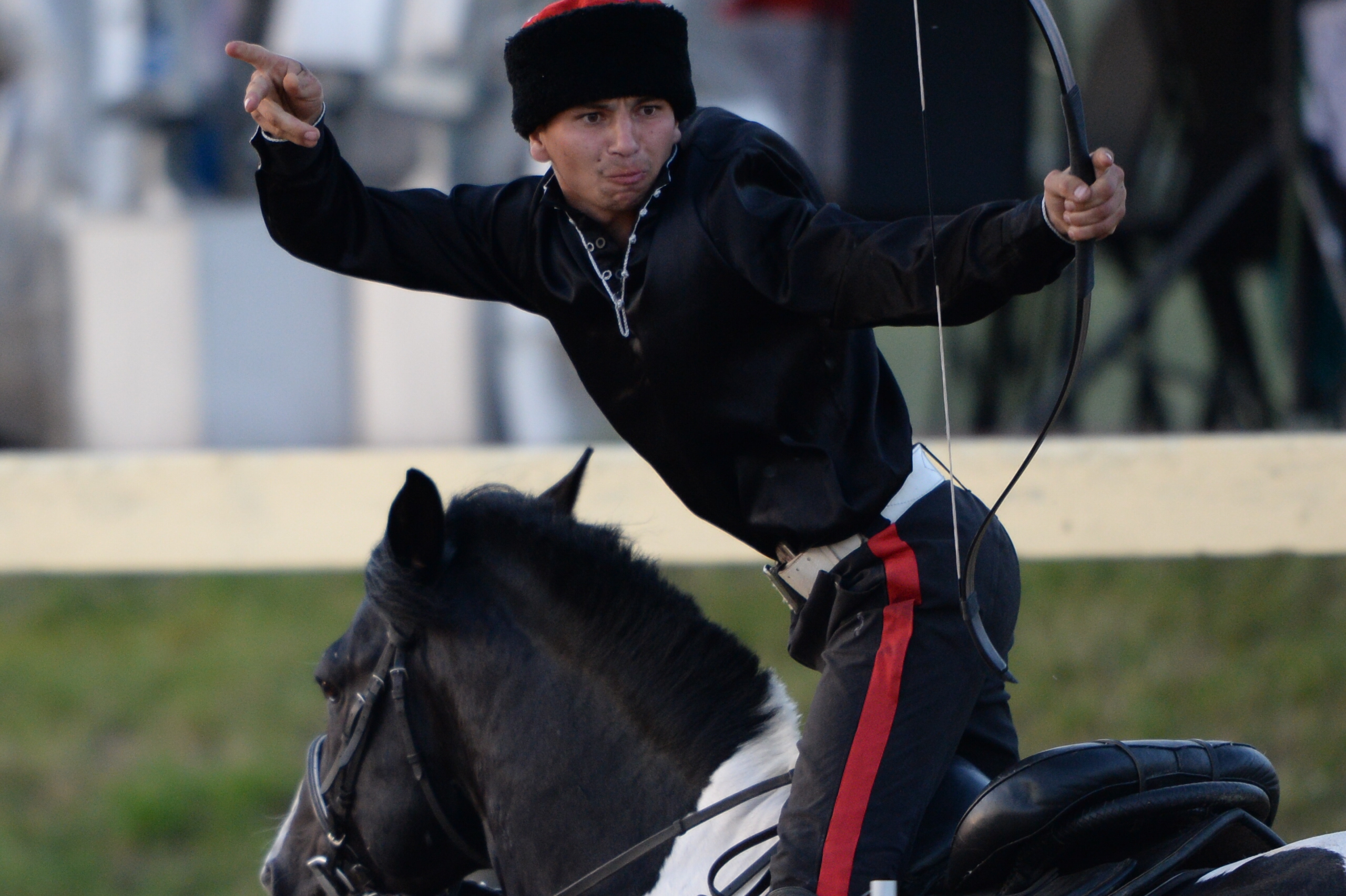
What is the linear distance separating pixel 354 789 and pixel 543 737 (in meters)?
0.33

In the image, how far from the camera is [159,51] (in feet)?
18.8

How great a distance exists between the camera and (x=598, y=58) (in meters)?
2.02

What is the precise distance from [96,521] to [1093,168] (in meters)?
4.95

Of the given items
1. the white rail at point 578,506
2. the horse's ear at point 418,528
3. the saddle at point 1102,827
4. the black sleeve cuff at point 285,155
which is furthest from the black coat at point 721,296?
the white rail at point 578,506

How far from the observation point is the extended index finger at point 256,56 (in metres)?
1.83

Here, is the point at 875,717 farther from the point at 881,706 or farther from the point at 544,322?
the point at 544,322

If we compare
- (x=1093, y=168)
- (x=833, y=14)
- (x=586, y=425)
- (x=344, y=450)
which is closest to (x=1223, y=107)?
(x=833, y=14)

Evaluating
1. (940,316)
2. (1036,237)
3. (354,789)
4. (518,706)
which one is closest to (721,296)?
(940,316)

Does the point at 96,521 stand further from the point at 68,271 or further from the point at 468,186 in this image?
the point at 468,186

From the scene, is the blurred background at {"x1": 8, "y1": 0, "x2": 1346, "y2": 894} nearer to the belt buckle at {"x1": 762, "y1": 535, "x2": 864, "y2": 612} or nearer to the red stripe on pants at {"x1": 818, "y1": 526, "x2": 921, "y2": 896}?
the belt buckle at {"x1": 762, "y1": 535, "x2": 864, "y2": 612}

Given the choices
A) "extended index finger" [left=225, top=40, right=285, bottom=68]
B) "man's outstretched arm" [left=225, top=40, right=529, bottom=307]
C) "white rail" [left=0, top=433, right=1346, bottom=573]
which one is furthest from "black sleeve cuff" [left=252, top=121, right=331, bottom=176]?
"white rail" [left=0, top=433, right=1346, bottom=573]

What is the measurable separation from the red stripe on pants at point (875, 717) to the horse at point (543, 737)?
0.38 feet

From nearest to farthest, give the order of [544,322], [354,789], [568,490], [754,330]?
[754,330], [354,789], [568,490], [544,322]

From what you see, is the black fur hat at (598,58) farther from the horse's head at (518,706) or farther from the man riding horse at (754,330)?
the horse's head at (518,706)
